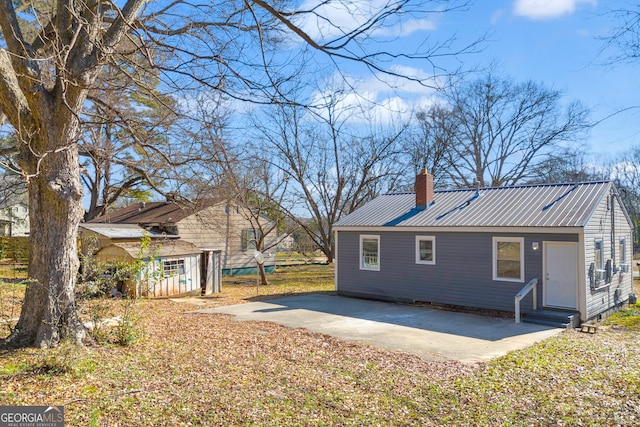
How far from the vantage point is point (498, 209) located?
13.8m

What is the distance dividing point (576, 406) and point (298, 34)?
19.0ft

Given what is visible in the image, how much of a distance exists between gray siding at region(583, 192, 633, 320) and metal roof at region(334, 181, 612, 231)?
18.9 inches

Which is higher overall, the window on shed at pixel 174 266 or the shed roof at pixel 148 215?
the shed roof at pixel 148 215

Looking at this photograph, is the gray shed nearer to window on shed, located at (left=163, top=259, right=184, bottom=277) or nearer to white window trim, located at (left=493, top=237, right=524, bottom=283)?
window on shed, located at (left=163, top=259, right=184, bottom=277)

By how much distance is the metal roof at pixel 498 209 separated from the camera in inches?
484

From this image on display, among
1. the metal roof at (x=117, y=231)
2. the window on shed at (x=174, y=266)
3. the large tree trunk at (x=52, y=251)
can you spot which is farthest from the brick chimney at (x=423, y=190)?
the large tree trunk at (x=52, y=251)

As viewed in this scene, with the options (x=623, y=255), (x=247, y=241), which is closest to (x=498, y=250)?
(x=623, y=255)

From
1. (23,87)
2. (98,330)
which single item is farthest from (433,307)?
(23,87)

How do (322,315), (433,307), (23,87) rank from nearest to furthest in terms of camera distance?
(23,87)
(322,315)
(433,307)

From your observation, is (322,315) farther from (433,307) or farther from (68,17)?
(68,17)

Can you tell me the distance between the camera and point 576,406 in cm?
569

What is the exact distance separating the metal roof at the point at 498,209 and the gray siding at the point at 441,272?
38cm

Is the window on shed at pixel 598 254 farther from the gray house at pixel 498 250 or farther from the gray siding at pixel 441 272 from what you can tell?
the gray siding at pixel 441 272

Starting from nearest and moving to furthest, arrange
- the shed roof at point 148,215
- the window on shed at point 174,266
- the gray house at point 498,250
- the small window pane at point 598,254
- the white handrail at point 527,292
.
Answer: the white handrail at point 527,292, the gray house at point 498,250, the small window pane at point 598,254, the window on shed at point 174,266, the shed roof at point 148,215
